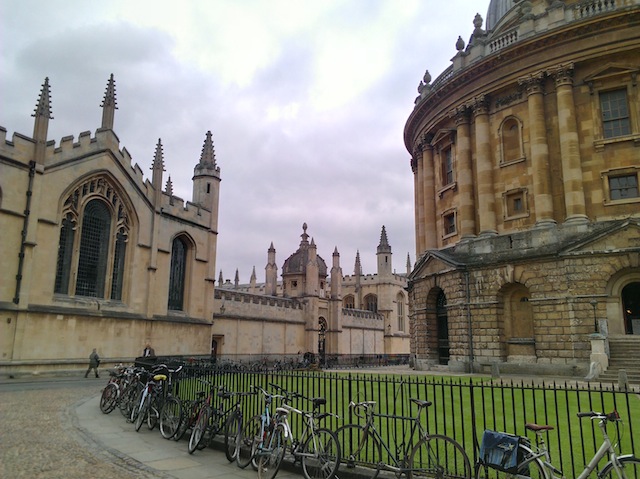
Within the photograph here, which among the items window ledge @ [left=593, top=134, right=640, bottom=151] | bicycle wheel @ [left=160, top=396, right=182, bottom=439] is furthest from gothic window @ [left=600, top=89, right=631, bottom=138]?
bicycle wheel @ [left=160, top=396, right=182, bottom=439]

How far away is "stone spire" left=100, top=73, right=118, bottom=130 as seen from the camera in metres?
27.6

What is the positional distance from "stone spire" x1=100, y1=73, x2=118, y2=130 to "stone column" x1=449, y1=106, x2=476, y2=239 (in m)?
19.4

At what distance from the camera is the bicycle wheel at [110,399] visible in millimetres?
12656

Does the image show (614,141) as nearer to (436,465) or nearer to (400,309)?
(436,465)

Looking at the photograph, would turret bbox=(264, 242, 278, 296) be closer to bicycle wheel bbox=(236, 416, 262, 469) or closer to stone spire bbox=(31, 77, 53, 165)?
stone spire bbox=(31, 77, 53, 165)

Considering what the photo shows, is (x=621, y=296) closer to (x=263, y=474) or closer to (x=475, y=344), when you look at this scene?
(x=475, y=344)

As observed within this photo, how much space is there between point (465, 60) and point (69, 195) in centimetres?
2271

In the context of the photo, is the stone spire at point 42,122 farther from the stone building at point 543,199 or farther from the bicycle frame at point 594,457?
the bicycle frame at point 594,457

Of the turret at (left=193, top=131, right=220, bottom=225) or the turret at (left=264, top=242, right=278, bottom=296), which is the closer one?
the turret at (left=193, top=131, right=220, bottom=225)

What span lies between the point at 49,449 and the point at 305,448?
15.9ft

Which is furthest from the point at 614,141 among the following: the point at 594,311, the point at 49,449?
the point at 49,449

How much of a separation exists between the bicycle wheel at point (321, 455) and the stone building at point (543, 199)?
16.5 metres

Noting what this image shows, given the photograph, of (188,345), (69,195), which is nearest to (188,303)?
(188,345)

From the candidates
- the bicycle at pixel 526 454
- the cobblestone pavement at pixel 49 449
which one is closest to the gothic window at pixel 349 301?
the cobblestone pavement at pixel 49 449
